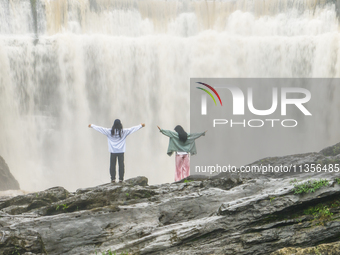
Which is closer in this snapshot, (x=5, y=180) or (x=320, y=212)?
(x=320, y=212)

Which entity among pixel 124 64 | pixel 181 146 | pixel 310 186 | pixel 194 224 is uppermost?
pixel 124 64

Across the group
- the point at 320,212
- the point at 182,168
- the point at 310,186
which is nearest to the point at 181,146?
the point at 182,168

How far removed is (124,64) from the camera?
19.8 meters

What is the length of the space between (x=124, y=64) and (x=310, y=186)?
14.8 meters

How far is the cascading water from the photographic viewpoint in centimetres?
1883

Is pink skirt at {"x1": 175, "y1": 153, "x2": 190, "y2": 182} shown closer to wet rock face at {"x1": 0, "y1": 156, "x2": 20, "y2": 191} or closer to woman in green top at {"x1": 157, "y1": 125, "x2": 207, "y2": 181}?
woman in green top at {"x1": 157, "y1": 125, "x2": 207, "y2": 181}

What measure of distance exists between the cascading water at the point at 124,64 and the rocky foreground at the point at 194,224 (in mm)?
11975

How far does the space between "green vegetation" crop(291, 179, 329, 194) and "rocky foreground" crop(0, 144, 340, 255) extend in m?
0.02

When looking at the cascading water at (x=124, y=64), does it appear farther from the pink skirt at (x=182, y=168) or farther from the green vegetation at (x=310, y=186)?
the green vegetation at (x=310, y=186)

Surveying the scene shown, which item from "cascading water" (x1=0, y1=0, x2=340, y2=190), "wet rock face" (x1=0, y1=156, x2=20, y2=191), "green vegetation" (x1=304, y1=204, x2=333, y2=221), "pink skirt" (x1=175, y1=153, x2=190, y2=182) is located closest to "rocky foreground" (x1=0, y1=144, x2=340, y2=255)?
"green vegetation" (x1=304, y1=204, x2=333, y2=221)

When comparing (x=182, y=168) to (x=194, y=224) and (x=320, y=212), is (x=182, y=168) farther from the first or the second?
(x=320, y=212)

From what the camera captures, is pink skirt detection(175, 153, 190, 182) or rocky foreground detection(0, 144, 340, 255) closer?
rocky foreground detection(0, 144, 340, 255)

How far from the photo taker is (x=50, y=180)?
18.8 meters

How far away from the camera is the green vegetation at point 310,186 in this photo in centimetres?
643
